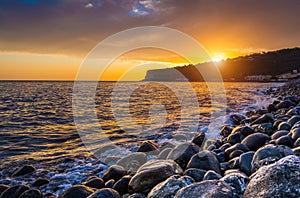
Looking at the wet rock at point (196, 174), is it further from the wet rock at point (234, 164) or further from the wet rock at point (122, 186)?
the wet rock at point (122, 186)

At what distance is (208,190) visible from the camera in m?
3.02

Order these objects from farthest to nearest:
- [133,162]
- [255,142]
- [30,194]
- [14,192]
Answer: [255,142] < [133,162] < [14,192] < [30,194]

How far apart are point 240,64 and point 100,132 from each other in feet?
451

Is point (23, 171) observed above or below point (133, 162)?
below

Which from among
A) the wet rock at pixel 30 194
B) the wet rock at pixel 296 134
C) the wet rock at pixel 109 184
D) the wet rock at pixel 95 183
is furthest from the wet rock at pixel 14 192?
the wet rock at pixel 296 134

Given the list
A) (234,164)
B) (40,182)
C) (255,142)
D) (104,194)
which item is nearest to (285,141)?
(255,142)

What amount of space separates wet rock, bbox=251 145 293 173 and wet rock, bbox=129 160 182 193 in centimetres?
137

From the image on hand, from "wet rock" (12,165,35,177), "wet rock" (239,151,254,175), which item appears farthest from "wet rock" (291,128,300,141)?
"wet rock" (12,165,35,177)

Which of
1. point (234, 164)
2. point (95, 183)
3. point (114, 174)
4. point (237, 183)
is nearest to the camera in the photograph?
point (237, 183)

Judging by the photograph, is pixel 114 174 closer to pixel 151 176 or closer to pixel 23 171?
pixel 151 176

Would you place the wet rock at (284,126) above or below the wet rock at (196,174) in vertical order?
above

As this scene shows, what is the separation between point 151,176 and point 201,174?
2.95 ft

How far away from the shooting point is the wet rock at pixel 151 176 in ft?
14.3

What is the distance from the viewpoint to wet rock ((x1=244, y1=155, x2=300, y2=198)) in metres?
2.66
